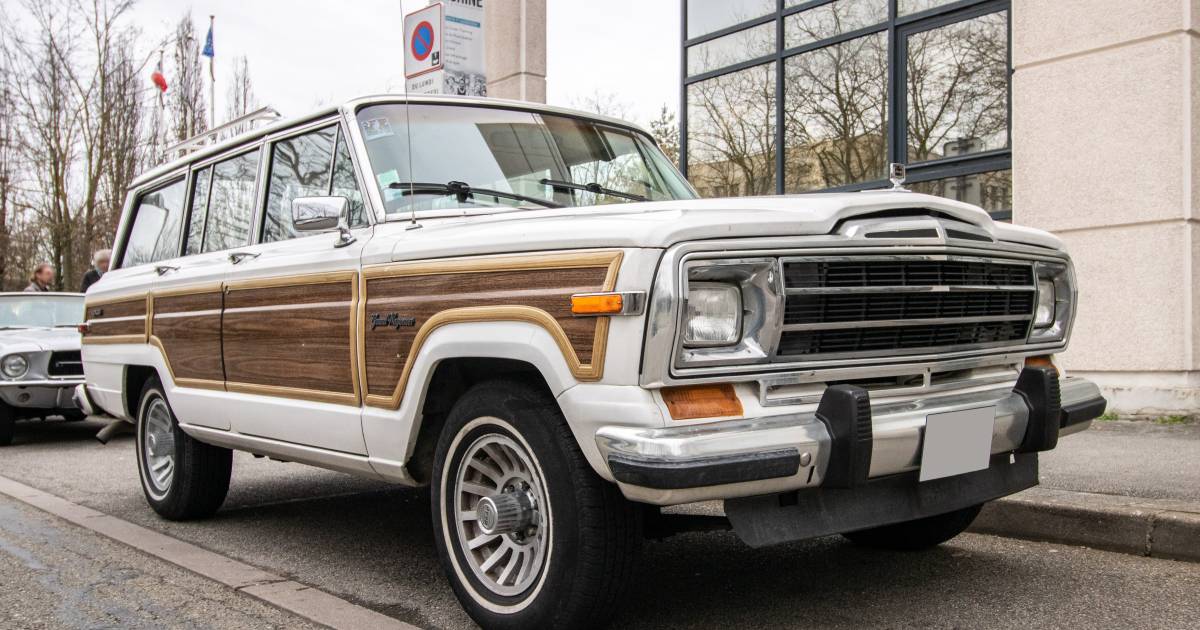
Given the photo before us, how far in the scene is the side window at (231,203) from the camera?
5.12 metres

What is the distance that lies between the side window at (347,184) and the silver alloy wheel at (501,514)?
4.11 feet

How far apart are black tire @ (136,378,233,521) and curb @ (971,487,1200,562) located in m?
3.80

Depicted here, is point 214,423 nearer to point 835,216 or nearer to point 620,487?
point 620,487

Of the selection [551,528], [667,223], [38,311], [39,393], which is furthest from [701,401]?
[38,311]

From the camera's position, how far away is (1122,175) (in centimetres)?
761

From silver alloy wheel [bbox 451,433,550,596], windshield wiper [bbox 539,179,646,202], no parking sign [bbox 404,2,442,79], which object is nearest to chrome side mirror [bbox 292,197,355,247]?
windshield wiper [bbox 539,179,646,202]

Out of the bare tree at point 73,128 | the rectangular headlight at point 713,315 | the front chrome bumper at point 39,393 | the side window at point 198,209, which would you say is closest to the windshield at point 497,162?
the rectangular headlight at point 713,315

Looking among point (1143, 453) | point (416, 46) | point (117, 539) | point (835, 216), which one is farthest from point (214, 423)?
point (1143, 453)

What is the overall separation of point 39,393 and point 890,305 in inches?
346

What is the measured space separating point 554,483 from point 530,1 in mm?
10586

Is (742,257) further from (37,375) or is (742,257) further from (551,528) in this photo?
(37,375)

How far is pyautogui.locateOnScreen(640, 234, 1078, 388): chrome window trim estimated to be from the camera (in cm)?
276

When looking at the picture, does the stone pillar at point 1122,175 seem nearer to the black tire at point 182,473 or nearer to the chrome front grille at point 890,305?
the chrome front grille at point 890,305

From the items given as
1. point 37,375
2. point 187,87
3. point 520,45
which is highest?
point 187,87
